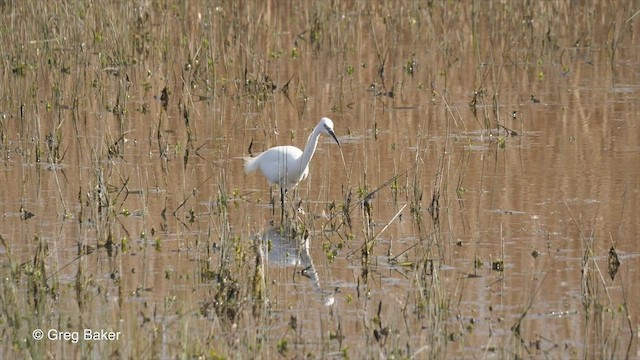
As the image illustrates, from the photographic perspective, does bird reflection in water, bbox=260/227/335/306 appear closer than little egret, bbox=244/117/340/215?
Yes

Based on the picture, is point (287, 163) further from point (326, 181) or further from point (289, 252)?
point (289, 252)

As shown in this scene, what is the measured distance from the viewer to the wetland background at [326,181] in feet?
19.6

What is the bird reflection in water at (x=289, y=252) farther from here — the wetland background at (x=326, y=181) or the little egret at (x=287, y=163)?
the little egret at (x=287, y=163)

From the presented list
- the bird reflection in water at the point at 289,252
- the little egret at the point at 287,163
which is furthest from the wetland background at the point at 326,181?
the little egret at the point at 287,163

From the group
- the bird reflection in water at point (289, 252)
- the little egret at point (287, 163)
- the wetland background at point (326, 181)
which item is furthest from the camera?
the little egret at point (287, 163)

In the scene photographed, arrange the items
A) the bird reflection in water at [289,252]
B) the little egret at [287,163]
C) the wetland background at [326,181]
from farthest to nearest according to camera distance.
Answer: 1. the little egret at [287,163]
2. the bird reflection in water at [289,252]
3. the wetland background at [326,181]

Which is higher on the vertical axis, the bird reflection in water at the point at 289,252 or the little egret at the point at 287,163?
the little egret at the point at 287,163

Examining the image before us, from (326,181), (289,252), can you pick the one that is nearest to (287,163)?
(326,181)

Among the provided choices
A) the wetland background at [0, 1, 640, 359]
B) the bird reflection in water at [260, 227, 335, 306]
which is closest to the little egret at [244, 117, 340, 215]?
the wetland background at [0, 1, 640, 359]

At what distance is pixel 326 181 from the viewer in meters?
9.05

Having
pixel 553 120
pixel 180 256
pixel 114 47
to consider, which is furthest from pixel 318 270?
pixel 114 47

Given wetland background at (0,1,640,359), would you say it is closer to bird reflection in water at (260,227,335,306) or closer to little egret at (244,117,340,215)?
Answer: bird reflection in water at (260,227,335,306)

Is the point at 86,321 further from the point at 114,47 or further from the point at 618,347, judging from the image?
the point at 114,47

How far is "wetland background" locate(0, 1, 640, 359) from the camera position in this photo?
5.96m
